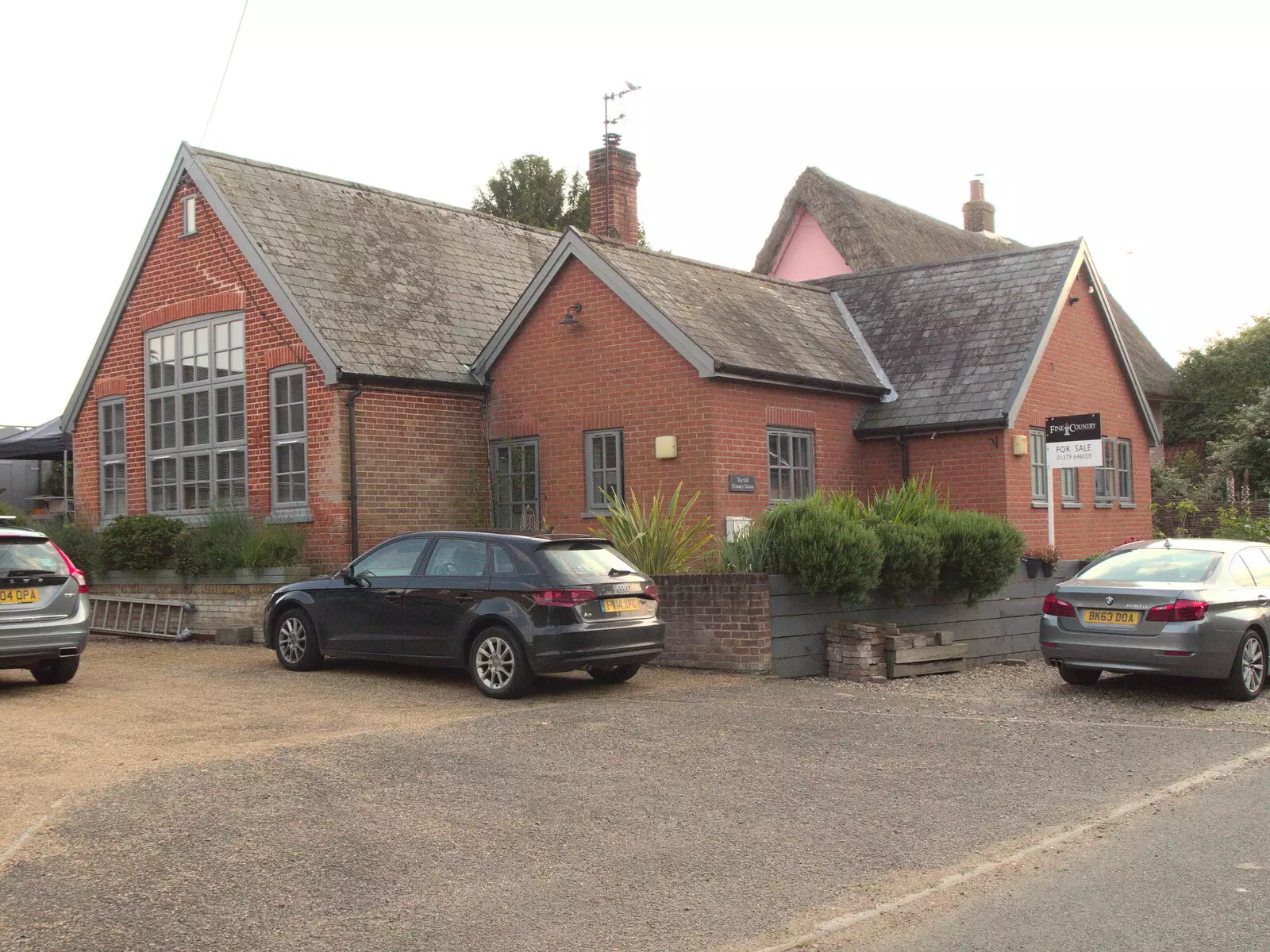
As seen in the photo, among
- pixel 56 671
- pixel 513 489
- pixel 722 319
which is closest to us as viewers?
pixel 56 671

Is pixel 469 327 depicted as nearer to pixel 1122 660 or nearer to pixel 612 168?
pixel 612 168

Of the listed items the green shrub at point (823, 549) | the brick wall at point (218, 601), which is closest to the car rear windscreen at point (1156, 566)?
the green shrub at point (823, 549)

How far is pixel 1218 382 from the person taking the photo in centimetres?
3466

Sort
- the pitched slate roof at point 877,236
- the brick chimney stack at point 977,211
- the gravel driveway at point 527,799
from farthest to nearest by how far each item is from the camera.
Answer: the brick chimney stack at point 977,211, the pitched slate roof at point 877,236, the gravel driveway at point 527,799

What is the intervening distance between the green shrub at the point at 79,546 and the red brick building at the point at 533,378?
95cm

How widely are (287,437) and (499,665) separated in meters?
8.89

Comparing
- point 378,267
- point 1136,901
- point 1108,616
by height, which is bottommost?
point 1136,901

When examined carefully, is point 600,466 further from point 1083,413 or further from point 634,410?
point 1083,413

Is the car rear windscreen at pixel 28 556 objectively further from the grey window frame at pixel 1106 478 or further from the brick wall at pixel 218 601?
the grey window frame at pixel 1106 478

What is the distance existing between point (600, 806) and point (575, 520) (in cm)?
1175

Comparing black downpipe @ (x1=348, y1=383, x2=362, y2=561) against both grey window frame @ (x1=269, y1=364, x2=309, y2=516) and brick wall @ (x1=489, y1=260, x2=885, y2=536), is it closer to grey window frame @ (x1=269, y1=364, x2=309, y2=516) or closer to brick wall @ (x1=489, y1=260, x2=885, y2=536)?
grey window frame @ (x1=269, y1=364, x2=309, y2=516)

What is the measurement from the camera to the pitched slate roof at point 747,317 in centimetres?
1841

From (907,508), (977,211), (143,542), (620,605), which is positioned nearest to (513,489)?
(143,542)

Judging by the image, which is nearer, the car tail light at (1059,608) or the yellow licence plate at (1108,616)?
the yellow licence plate at (1108,616)
